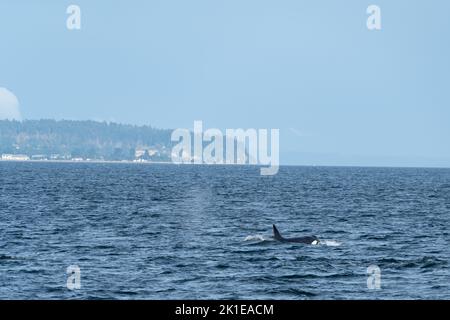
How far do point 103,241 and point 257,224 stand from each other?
54.2 feet

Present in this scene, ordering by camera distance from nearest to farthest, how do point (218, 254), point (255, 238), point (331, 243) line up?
1. point (218, 254)
2. point (331, 243)
3. point (255, 238)

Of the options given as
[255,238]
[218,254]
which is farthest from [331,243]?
[218,254]

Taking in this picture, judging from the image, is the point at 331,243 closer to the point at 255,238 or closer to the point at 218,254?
the point at 255,238

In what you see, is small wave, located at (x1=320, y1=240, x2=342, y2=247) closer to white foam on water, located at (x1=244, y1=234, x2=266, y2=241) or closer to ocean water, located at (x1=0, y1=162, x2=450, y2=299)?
ocean water, located at (x1=0, y1=162, x2=450, y2=299)

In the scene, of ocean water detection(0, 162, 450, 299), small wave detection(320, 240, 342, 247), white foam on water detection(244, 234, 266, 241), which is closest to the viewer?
ocean water detection(0, 162, 450, 299)

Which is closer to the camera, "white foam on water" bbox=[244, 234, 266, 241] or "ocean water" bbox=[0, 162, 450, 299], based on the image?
"ocean water" bbox=[0, 162, 450, 299]

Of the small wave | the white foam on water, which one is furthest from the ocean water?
the white foam on water

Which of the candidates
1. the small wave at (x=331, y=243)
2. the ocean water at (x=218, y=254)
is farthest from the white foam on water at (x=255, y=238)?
the small wave at (x=331, y=243)

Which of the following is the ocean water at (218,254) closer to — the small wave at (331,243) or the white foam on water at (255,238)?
the small wave at (331,243)

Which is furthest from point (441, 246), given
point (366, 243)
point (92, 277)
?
point (92, 277)
